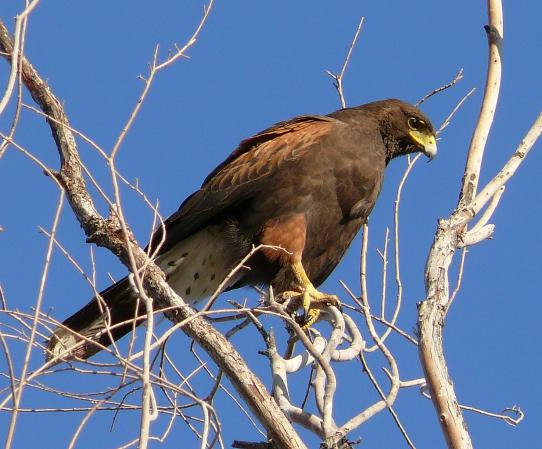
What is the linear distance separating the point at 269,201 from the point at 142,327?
1.08 meters

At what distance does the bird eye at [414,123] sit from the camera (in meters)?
6.70

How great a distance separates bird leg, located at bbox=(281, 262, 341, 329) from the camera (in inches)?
208

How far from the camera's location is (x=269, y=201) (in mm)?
6102

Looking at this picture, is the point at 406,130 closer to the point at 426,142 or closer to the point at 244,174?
the point at 426,142

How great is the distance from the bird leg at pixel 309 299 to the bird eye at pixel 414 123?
4.53 ft

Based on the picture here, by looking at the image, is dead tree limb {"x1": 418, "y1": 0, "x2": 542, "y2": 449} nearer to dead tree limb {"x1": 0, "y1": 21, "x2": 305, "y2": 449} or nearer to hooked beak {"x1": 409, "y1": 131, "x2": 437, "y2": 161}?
dead tree limb {"x1": 0, "y1": 21, "x2": 305, "y2": 449}

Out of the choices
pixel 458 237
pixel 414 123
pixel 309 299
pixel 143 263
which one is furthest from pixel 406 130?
pixel 143 263

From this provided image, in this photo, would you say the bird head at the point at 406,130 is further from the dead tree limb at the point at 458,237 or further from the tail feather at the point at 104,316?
the tail feather at the point at 104,316

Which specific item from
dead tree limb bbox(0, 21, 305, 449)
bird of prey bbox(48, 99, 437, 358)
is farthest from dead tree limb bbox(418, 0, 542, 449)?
bird of prey bbox(48, 99, 437, 358)

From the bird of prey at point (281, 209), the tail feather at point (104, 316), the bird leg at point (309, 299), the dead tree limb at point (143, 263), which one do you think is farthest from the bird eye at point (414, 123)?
the dead tree limb at point (143, 263)

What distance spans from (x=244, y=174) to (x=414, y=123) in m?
1.30

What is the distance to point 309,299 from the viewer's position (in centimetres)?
559

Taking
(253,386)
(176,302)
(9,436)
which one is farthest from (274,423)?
(9,436)

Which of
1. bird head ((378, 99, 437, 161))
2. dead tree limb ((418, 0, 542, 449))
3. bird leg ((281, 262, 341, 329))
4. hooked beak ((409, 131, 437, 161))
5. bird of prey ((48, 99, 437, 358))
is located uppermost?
bird head ((378, 99, 437, 161))
